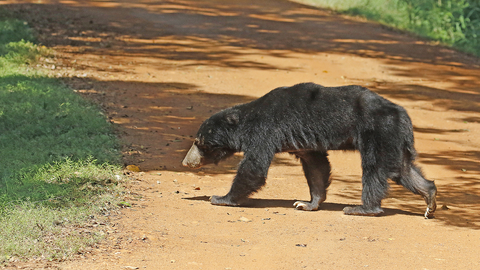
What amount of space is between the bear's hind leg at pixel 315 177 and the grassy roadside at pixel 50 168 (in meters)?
2.10

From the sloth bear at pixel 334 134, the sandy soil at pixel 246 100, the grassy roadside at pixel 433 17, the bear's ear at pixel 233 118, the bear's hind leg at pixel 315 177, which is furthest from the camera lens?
the grassy roadside at pixel 433 17

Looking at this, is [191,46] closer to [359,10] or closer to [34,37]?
[34,37]

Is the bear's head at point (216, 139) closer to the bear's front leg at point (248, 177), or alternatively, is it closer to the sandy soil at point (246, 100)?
the bear's front leg at point (248, 177)

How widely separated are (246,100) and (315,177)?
5168mm

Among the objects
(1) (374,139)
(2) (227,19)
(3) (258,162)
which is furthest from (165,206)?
(2) (227,19)

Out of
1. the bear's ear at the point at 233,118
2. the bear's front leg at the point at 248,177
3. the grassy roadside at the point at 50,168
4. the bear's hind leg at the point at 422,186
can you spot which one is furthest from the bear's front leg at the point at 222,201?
the bear's hind leg at the point at 422,186

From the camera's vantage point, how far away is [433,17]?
61.4 ft

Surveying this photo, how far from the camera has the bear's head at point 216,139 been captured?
6.35 metres

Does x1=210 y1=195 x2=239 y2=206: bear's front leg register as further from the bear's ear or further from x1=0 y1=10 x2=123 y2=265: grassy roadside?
x1=0 y1=10 x2=123 y2=265: grassy roadside

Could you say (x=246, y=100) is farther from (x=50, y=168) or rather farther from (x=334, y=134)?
(x=334, y=134)

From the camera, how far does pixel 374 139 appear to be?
5875 millimetres

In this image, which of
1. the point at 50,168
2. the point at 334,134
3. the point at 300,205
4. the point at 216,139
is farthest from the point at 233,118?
the point at 50,168

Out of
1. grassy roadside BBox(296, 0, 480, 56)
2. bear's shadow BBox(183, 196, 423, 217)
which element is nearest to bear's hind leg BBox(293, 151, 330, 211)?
bear's shadow BBox(183, 196, 423, 217)

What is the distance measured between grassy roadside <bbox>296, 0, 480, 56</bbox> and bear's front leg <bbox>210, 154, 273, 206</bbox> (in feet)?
42.1
